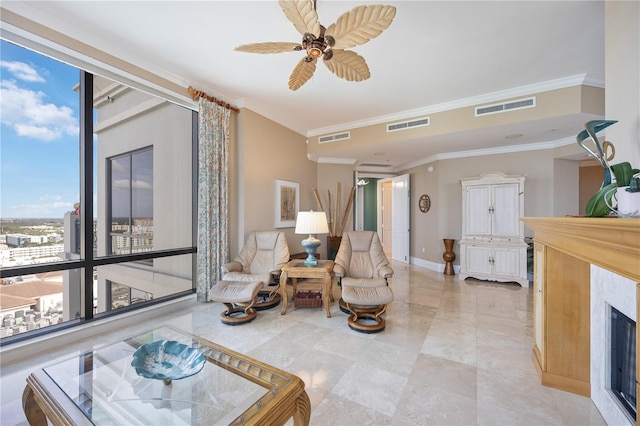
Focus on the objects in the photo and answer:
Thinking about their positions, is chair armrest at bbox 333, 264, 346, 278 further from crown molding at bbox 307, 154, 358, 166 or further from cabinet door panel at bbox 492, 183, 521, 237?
cabinet door panel at bbox 492, 183, 521, 237

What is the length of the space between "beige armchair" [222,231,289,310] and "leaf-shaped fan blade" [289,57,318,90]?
6.74 feet

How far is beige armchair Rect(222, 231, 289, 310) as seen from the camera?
10.7ft

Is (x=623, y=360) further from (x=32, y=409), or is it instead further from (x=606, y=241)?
(x=32, y=409)

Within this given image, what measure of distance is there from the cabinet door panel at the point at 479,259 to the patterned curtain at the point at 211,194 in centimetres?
433

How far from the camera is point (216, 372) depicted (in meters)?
1.45

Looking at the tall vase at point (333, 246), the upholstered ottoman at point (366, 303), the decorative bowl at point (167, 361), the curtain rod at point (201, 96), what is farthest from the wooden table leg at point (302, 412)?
the tall vase at point (333, 246)

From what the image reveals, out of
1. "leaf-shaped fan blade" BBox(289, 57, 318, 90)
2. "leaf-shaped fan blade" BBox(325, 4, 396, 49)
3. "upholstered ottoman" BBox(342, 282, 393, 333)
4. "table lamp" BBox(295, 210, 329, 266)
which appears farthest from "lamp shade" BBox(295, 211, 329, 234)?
"leaf-shaped fan blade" BBox(325, 4, 396, 49)

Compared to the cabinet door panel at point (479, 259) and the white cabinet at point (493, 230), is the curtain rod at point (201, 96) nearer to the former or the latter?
the white cabinet at point (493, 230)

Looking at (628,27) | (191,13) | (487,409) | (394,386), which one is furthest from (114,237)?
(628,27)

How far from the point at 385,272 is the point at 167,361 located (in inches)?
90.6

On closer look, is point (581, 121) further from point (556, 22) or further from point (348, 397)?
point (348, 397)

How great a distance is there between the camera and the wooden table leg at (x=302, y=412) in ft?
3.96

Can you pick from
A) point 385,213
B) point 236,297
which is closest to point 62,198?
point 236,297

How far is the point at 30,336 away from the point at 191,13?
10.4 ft
